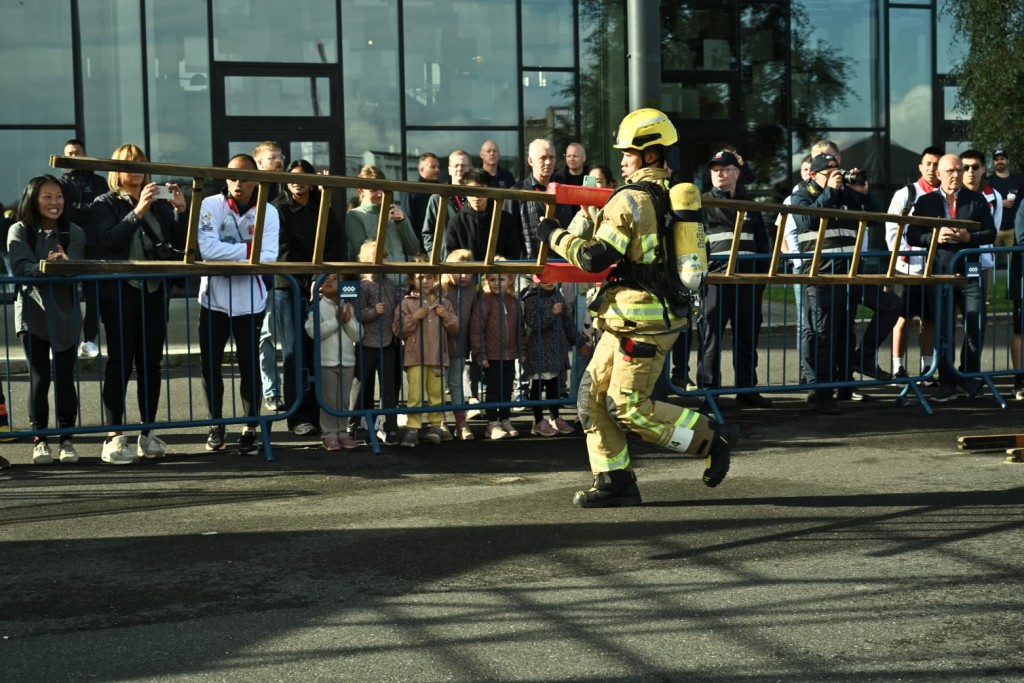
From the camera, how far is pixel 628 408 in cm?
708

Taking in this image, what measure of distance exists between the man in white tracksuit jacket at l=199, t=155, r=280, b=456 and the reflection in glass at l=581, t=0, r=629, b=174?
1152 cm

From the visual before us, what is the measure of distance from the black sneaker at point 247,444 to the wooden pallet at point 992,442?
14.3 feet

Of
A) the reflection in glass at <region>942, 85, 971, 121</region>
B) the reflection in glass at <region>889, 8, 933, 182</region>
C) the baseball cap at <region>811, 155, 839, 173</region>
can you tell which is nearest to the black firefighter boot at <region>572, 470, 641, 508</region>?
the baseball cap at <region>811, 155, 839, 173</region>

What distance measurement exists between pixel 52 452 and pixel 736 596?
509cm

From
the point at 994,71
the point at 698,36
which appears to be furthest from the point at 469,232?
the point at 994,71

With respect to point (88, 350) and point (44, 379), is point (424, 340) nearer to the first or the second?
point (44, 379)

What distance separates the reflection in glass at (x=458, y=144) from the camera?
19.6 m

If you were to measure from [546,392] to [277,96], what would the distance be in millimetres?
10330

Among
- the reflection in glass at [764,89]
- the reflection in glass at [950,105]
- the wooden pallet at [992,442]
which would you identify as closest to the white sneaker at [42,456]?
the wooden pallet at [992,442]

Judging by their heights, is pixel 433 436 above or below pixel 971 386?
below

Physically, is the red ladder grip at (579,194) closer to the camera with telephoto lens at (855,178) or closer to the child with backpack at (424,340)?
the child with backpack at (424,340)

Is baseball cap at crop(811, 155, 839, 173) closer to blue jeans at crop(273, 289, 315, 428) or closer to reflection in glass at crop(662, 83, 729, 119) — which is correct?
blue jeans at crop(273, 289, 315, 428)

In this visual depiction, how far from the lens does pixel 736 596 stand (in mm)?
5508

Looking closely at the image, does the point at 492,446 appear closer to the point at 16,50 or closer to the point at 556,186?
the point at 556,186
